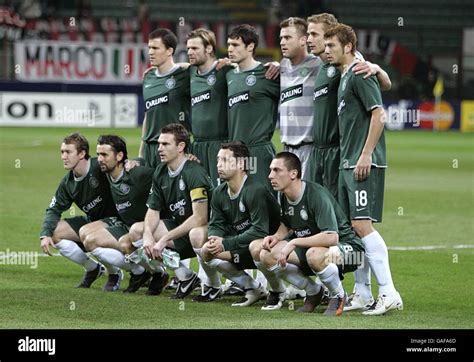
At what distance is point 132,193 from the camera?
420 inches

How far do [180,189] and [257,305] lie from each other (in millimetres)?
1302

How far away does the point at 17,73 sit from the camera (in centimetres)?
3744

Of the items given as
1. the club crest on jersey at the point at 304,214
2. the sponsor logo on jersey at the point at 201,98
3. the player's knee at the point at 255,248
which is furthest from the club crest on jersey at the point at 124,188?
the club crest on jersey at the point at 304,214

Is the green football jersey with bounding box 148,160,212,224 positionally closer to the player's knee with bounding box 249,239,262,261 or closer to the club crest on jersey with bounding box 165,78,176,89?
the player's knee with bounding box 249,239,262,261

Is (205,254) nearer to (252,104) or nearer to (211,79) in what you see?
(252,104)

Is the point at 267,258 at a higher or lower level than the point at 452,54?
lower

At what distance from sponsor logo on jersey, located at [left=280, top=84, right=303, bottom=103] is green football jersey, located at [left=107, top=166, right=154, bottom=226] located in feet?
5.21

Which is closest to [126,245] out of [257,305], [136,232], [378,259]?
[136,232]

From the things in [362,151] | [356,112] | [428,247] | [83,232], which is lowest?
[428,247]

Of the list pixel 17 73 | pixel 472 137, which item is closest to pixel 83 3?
pixel 17 73

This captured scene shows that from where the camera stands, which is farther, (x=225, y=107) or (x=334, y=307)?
(x=225, y=107)

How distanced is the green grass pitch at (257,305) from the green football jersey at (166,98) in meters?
1.71

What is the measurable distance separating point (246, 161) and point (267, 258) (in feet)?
3.05
